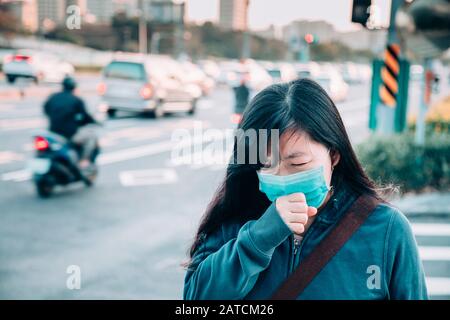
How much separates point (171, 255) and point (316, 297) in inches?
154

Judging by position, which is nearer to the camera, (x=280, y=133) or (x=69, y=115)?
(x=280, y=133)

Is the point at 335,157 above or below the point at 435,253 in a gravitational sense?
above

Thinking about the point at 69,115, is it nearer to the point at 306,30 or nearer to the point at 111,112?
the point at 306,30

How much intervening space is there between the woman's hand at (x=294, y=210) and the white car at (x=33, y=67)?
2090 cm

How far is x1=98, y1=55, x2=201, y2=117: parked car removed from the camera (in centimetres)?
1489

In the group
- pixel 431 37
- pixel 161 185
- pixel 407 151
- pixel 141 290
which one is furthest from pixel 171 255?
pixel 431 37

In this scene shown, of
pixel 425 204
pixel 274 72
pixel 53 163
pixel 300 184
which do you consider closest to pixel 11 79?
pixel 274 72

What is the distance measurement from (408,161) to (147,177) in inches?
140

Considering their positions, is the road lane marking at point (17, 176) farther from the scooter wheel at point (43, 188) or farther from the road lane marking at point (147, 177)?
the road lane marking at point (147, 177)

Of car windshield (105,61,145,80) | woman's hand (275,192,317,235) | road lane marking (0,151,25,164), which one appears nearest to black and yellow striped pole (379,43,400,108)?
road lane marking (0,151,25,164)

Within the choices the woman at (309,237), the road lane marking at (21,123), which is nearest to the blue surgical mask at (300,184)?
the woman at (309,237)

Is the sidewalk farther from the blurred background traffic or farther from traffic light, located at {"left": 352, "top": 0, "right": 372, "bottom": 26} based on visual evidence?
traffic light, located at {"left": 352, "top": 0, "right": 372, "bottom": 26}

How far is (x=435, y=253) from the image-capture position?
549cm

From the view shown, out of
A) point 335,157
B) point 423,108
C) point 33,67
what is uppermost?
point 335,157
